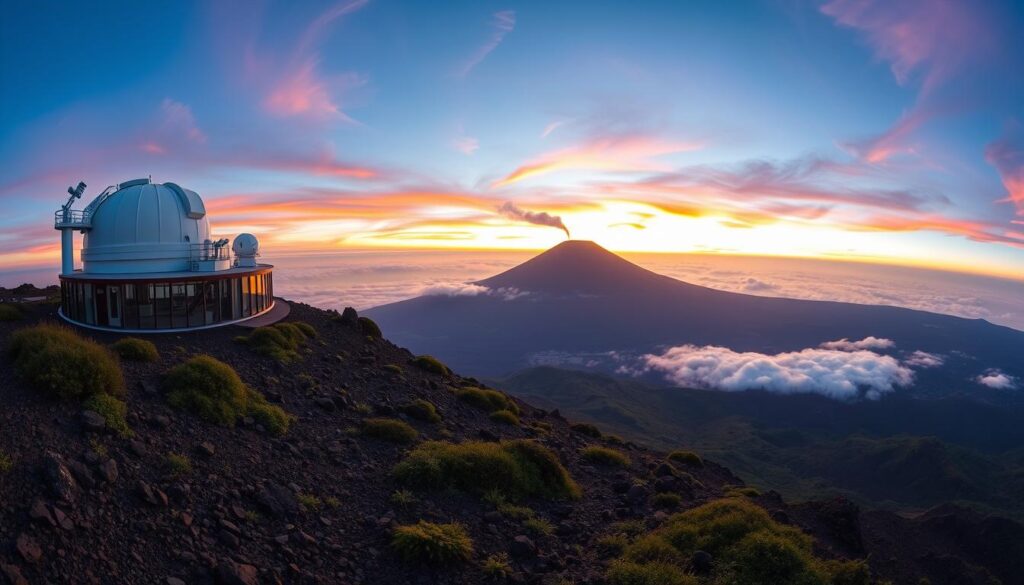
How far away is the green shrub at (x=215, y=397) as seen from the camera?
12758 millimetres

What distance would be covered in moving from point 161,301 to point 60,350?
42.4 ft

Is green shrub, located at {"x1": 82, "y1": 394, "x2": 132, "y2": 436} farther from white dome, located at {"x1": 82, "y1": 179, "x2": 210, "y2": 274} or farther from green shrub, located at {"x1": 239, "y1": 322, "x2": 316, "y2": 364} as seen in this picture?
white dome, located at {"x1": 82, "y1": 179, "x2": 210, "y2": 274}

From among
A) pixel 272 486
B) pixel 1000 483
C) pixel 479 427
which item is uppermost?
pixel 272 486

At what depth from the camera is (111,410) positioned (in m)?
10.6

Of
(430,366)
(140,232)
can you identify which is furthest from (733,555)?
(140,232)

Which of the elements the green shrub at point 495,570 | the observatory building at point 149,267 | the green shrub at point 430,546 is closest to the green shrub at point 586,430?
the green shrub at point 495,570

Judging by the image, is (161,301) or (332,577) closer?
(332,577)

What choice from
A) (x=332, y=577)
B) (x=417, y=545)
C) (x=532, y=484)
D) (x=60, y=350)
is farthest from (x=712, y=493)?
(x=60, y=350)

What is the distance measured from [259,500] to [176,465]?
1.74m

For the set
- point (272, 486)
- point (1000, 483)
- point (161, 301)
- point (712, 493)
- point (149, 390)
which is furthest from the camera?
point (1000, 483)

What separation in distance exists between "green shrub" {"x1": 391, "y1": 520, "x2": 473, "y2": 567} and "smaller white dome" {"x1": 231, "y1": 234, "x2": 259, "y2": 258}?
24.7 m

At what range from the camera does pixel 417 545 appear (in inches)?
377

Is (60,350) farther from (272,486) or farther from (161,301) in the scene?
(161,301)

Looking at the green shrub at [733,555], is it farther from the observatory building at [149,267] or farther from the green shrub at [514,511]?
the observatory building at [149,267]
